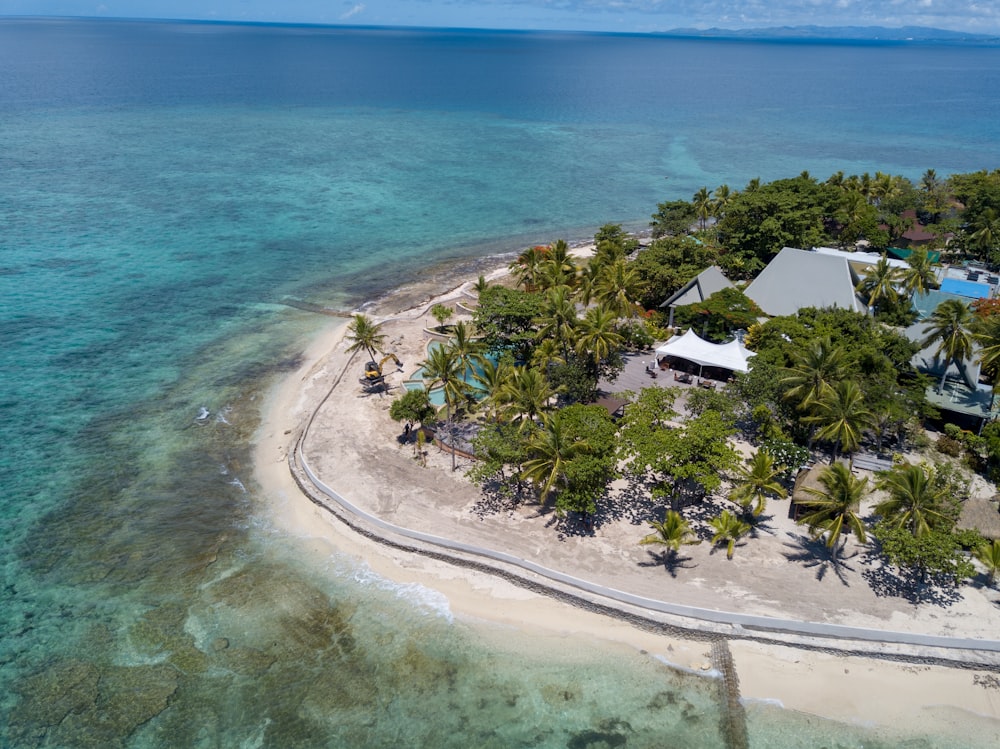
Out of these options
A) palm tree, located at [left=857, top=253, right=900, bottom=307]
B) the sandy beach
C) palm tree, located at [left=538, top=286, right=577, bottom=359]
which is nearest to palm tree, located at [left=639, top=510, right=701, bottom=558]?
the sandy beach

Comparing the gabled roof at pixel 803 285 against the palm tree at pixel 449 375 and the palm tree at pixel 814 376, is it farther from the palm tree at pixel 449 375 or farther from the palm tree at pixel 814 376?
the palm tree at pixel 449 375

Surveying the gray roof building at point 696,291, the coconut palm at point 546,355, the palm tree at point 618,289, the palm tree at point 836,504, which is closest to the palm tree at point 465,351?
the coconut palm at point 546,355

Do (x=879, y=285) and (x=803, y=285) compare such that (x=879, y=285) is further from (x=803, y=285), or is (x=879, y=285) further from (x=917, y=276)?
(x=803, y=285)

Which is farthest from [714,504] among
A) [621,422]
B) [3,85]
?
[3,85]

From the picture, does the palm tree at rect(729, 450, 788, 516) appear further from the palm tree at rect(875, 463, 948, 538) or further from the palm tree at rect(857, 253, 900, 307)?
the palm tree at rect(857, 253, 900, 307)

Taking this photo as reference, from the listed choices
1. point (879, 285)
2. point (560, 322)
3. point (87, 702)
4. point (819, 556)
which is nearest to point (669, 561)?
point (819, 556)
